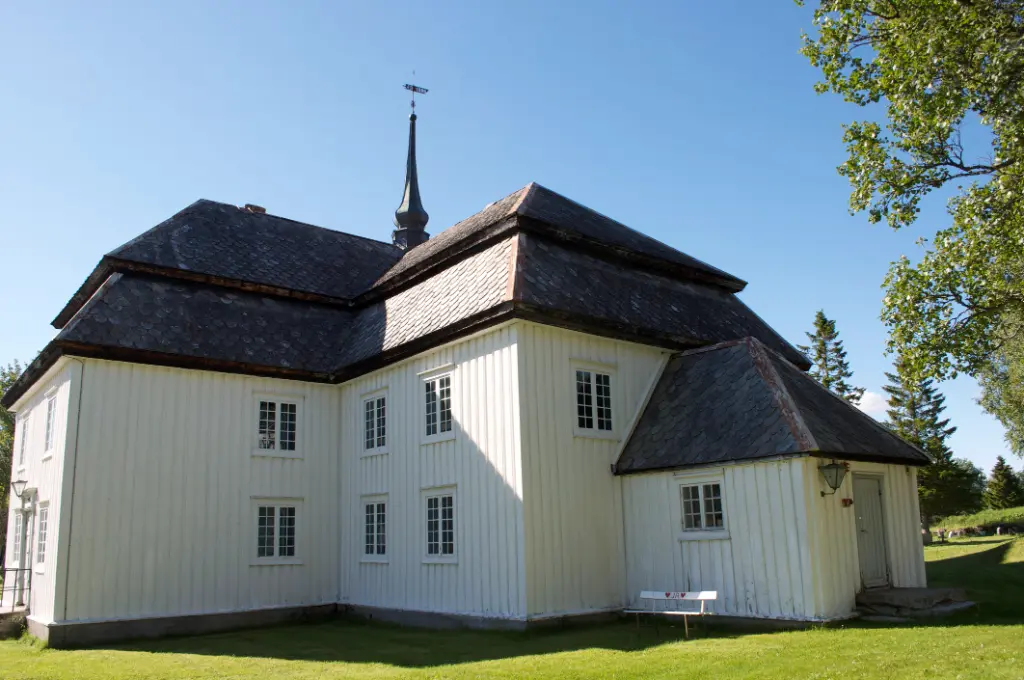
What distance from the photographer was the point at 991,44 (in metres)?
11.5

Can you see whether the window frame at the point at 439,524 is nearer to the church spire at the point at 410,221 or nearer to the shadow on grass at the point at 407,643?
the shadow on grass at the point at 407,643

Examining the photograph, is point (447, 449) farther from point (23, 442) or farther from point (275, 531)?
point (23, 442)

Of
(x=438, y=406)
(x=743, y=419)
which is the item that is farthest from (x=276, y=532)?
(x=743, y=419)

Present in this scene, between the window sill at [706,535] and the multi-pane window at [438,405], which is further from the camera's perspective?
the multi-pane window at [438,405]

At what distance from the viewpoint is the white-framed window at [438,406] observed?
15.8 metres

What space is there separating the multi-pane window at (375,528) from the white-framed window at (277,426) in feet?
6.96

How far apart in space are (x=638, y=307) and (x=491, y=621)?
686cm

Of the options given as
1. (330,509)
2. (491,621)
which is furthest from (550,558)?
(330,509)

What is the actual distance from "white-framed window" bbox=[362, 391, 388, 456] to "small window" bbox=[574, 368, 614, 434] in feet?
14.9

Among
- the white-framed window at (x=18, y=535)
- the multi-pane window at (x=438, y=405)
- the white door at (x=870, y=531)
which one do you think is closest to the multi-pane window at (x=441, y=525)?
the multi-pane window at (x=438, y=405)

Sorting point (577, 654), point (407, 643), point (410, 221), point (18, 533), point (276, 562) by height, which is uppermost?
point (410, 221)

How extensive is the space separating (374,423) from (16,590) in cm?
819

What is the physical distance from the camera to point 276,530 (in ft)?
57.5

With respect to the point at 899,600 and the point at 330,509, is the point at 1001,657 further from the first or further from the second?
the point at 330,509
